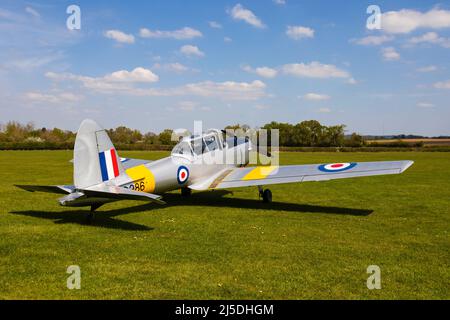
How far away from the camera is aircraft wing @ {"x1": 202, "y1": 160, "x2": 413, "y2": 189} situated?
11.0 metres

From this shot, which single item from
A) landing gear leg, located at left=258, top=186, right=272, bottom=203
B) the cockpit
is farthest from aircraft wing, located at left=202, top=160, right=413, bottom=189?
the cockpit

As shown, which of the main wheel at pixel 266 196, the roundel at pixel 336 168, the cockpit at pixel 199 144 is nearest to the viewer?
the roundel at pixel 336 168

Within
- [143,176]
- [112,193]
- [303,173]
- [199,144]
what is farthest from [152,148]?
[112,193]

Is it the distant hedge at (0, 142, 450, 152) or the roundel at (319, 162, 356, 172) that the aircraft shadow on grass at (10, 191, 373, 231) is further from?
the distant hedge at (0, 142, 450, 152)

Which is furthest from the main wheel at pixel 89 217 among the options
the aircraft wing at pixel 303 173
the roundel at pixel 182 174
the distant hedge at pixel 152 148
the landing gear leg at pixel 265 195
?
Result: the distant hedge at pixel 152 148

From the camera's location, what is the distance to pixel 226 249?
23.3ft

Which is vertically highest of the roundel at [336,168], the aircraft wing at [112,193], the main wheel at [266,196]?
the roundel at [336,168]

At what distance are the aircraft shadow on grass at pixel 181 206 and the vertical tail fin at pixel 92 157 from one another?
3.90 feet

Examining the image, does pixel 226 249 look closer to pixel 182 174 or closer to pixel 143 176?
pixel 143 176

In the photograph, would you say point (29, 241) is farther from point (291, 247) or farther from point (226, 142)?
point (226, 142)

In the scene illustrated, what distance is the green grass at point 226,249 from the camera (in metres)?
5.23

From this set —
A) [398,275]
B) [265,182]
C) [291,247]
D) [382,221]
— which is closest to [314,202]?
[265,182]

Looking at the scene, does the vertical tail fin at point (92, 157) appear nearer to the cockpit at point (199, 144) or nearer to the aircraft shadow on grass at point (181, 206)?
the aircraft shadow on grass at point (181, 206)

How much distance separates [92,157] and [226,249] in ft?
12.1
